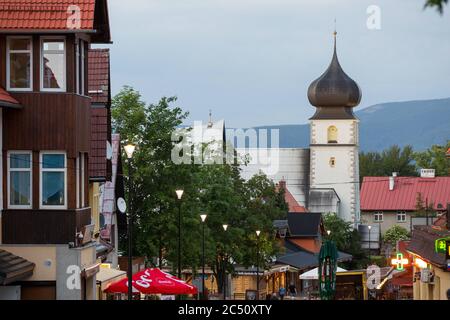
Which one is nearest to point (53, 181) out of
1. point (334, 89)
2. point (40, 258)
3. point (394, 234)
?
point (40, 258)

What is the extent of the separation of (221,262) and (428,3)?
58082mm

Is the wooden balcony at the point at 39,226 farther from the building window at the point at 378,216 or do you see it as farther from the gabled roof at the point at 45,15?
the building window at the point at 378,216

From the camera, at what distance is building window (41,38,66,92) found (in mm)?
30391

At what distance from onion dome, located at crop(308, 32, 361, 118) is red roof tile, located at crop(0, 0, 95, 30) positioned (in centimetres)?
12734

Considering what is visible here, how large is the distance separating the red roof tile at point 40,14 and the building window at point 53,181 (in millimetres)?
2713

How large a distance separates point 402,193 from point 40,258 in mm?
123291

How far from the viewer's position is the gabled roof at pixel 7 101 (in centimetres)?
2881

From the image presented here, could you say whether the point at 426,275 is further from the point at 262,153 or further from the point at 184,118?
the point at 262,153

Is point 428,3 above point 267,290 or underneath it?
above

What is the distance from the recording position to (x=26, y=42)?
30266mm

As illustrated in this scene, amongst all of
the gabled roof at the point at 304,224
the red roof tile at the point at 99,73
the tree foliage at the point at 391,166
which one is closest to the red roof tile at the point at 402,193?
the gabled roof at the point at 304,224

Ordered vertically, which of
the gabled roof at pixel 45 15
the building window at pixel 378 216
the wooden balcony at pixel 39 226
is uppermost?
the gabled roof at pixel 45 15

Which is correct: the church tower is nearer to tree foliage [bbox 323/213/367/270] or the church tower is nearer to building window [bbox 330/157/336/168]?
building window [bbox 330/157/336/168]
